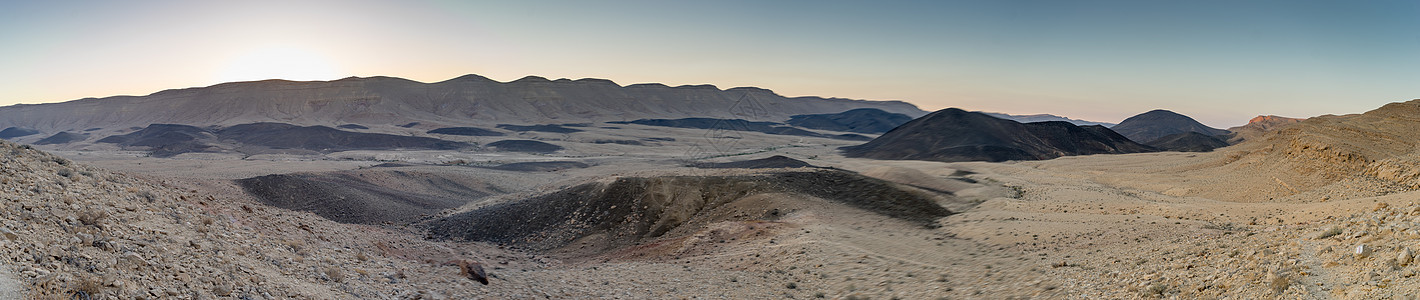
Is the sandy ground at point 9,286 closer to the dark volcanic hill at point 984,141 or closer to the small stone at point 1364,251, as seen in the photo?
the small stone at point 1364,251

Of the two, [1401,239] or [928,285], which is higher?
[1401,239]

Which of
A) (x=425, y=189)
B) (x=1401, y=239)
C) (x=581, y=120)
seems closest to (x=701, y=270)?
(x=1401, y=239)

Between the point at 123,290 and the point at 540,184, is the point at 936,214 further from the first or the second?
the point at 540,184

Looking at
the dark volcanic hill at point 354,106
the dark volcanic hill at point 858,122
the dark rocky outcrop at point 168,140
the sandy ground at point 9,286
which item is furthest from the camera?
the dark volcanic hill at point 858,122

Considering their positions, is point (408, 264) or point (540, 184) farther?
point (540, 184)

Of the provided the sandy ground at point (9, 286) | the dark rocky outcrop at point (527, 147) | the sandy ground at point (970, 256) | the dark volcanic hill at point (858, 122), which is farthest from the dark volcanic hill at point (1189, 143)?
the sandy ground at point (9, 286)

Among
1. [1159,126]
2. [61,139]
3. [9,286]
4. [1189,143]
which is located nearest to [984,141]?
[1189,143]
